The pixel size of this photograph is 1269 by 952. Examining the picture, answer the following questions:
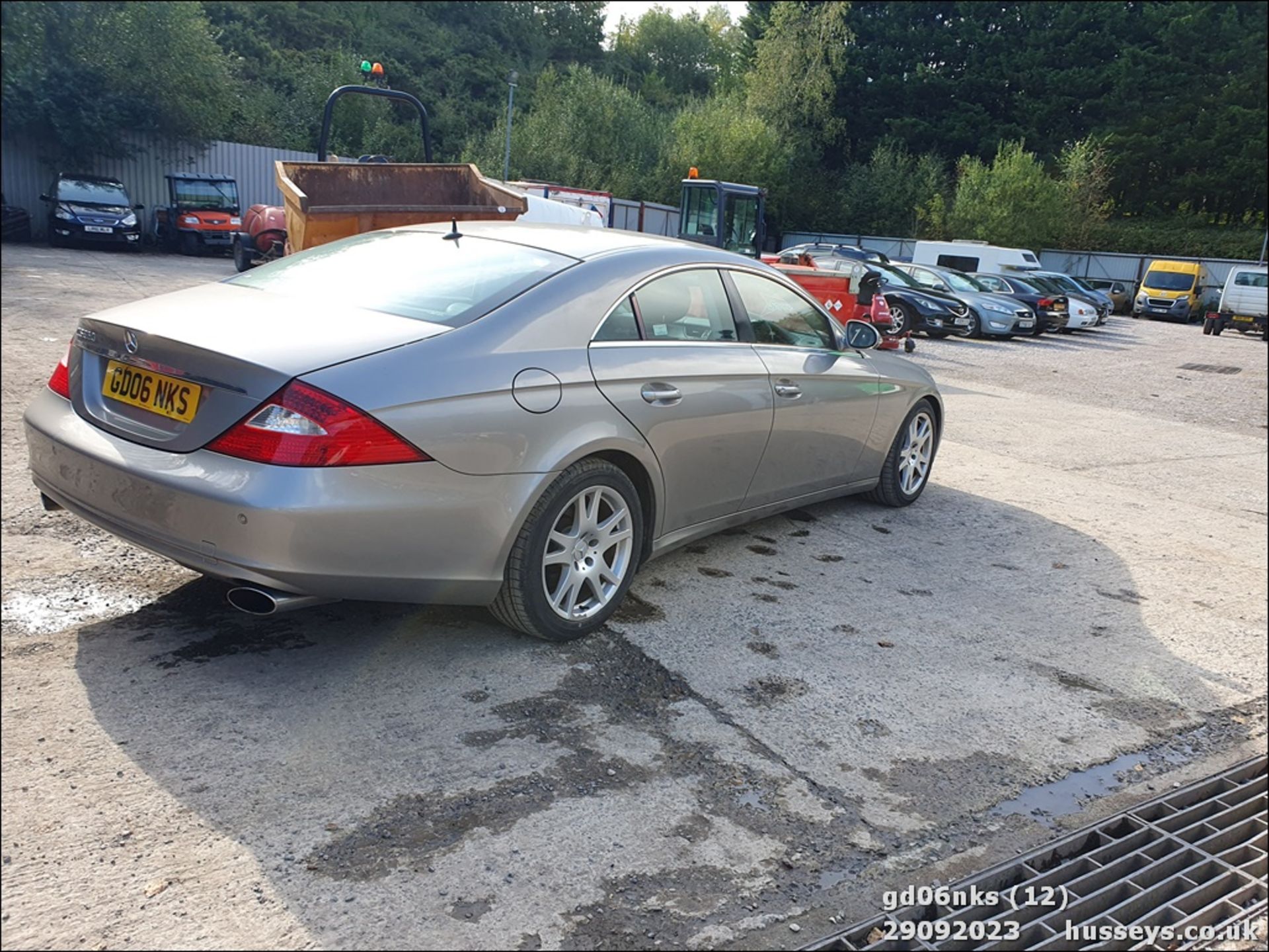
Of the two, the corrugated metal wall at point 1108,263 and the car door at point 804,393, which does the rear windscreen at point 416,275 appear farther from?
the corrugated metal wall at point 1108,263

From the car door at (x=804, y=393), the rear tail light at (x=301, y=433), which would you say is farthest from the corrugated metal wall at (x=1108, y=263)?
the rear tail light at (x=301, y=433)

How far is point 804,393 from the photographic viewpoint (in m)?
4.95

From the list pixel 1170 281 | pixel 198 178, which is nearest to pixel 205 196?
pixel 198 178

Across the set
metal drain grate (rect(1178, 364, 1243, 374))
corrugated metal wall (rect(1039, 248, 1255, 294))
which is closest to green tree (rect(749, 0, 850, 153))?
corrugated metal wall (rect(1039, 248, 1255, 294))

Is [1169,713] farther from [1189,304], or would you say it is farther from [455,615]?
[1189,304]

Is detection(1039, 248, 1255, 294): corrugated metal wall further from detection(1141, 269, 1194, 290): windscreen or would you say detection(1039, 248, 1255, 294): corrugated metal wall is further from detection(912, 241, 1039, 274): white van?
detection(912, 241, 1039, 274): white van

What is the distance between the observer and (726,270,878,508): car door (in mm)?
4793

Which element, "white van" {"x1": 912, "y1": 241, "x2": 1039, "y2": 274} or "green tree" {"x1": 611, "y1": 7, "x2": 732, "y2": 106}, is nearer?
"white van" {"x1": 912, "y1": 241, "x2": 1039, "y2": 274}

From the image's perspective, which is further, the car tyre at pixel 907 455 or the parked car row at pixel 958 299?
the parked car row at pixel 958 299

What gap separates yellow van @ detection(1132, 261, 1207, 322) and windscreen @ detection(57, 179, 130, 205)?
103ft

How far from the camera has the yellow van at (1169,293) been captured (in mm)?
33812

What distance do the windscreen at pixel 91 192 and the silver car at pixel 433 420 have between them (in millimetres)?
20379

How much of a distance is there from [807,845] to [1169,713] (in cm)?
200

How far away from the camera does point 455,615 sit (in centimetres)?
392
